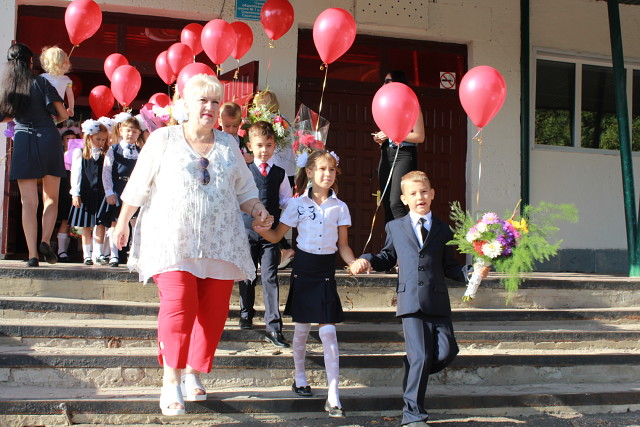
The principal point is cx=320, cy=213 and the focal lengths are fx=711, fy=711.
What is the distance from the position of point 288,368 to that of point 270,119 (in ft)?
8.12

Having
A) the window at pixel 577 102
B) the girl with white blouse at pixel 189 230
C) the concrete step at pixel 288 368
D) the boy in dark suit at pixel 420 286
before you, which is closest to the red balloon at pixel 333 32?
the boy in dark suit at pixel 420 286

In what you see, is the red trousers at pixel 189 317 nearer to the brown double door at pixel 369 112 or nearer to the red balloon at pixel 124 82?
the red balloon at pixel 124 82

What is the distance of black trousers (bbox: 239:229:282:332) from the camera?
16.1ft

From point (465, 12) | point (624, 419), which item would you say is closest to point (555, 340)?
point (624, 419)

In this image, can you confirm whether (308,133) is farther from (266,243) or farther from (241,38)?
(266,243)

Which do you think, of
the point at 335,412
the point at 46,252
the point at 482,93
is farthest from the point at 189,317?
the point at 482,93

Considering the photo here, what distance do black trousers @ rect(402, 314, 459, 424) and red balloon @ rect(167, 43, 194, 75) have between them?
4.24 m

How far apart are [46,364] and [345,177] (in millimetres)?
5004

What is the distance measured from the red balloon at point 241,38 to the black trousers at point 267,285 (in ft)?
9.12

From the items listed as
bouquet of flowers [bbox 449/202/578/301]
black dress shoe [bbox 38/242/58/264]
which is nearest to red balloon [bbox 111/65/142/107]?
black dress shoe [bbox 38/242/58/264]

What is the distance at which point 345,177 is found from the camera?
880cm

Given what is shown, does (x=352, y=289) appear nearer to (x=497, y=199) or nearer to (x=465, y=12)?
(x=497, y=199)

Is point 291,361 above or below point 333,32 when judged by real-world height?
below

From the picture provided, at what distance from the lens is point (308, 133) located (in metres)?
6.89
